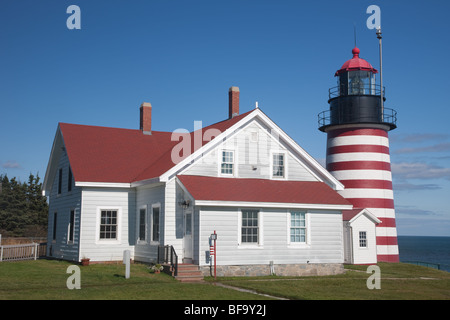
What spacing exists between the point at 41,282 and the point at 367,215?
18.1 metres

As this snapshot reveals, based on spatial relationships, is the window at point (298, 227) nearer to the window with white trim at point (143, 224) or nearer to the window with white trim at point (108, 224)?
the window with white trim at point (143, 224)

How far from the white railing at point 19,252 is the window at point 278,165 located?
12.4 m

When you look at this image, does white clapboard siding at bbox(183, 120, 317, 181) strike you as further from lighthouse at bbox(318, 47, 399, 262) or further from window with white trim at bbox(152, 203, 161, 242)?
lighthouse at bbox(318, 47, 399, 262)

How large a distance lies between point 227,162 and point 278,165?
249cm

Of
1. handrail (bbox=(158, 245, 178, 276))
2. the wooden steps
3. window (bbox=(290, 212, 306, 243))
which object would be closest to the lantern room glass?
window (bbox=(290, 212, 306, 243))

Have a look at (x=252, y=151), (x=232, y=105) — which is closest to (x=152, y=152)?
(x=232, y=105)

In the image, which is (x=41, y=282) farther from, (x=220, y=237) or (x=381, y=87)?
(x=381, y=87)

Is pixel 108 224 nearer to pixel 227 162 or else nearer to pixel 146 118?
pixel 227 162

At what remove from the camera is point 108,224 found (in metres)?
23.0

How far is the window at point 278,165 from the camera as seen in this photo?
22688 mm

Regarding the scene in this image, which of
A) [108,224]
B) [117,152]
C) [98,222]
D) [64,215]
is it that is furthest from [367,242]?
[64,215]

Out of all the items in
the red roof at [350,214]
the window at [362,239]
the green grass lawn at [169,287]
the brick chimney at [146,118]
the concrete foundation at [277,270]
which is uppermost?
the brick chimney at [146,118]

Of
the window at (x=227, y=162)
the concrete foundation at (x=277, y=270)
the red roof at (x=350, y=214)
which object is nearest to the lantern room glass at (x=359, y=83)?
the red roof at (x=350, y=214)

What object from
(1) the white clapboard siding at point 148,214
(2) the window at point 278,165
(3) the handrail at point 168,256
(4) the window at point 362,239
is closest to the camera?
(3) the handrail at point 168,256
